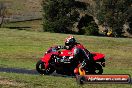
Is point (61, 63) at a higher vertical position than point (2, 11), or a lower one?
higher

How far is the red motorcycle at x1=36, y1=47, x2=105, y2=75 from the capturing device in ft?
68.7

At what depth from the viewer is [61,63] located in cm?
2120

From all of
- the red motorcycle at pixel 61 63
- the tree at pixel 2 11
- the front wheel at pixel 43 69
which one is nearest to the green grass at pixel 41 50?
the front wheel at pixel 43 69

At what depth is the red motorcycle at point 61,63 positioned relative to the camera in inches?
825

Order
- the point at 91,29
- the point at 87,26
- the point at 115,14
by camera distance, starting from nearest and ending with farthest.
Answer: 1. the point at 91,29
2. the point at 87,26
3. the point at 115,14

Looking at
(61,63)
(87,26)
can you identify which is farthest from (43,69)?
(87,26)

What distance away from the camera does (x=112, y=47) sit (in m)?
45.9

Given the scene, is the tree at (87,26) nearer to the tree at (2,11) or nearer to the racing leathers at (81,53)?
the tree at (2,11)

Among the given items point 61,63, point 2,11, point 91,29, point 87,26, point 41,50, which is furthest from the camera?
point 2,11

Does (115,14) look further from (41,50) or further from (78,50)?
(78,50)

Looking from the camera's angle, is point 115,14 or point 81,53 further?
point 115,14

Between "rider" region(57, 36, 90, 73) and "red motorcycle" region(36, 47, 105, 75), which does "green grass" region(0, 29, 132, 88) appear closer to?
"red motorcycle" region(36, 47, 105, 75)

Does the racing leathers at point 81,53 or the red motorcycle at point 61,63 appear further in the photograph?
the red motorcycle at point 61,63

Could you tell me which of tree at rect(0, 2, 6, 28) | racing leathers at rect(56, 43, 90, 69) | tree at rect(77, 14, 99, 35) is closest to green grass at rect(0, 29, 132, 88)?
racing leathers at rect(56, 43, 90, 69)
